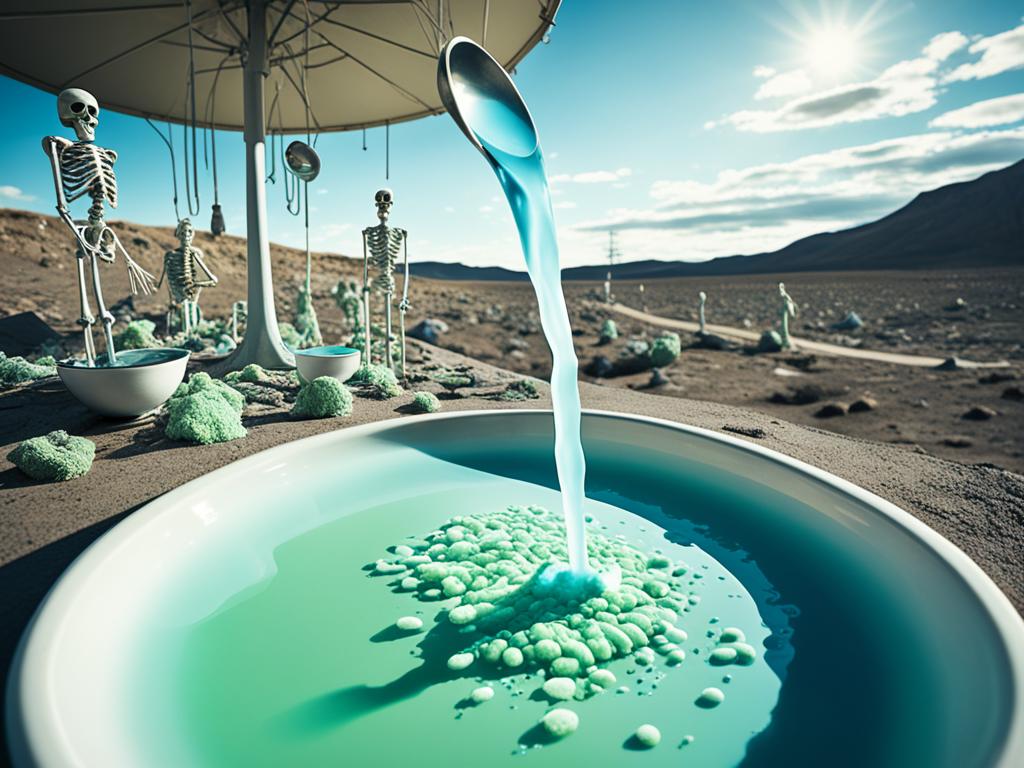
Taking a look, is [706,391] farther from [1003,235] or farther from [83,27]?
[1003,235]

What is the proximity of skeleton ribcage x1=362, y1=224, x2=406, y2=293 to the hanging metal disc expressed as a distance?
10.6ft

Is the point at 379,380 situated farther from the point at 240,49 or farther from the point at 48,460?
the point at 240,49

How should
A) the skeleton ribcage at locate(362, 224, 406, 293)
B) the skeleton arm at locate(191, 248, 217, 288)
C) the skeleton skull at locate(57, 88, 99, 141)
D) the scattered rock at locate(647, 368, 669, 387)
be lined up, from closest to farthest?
the skeleton skull at locate(57, 88, 99, 141) → the skeleton ribcage at locate(362, 224, 406, 293) → the skeleton arm at locate(191, 248, 217, 288) → the scattered rock at locate(647, 368, 669, 387)

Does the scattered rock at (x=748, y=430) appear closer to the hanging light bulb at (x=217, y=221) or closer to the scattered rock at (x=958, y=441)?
the scattered rock at (x=958, y=441)

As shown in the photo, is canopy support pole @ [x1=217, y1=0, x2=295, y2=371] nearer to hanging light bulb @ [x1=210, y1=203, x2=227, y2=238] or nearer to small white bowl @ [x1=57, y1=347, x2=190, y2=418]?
hanging light bulb @ [x1=210, y1=203, x2=227, y2=238]

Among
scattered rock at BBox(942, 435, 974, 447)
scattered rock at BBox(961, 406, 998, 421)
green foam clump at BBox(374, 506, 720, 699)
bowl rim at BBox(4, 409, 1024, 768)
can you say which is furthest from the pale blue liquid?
scattered rock at BBox(961, 406, 998, 421)

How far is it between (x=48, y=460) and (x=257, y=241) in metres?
4.83

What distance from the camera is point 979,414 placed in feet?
29.1

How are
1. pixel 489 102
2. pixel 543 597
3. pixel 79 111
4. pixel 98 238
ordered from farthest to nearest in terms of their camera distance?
1. pixel 98 238
2. pixel 79 111
3. pixel 489 102
4. pixel 543 597

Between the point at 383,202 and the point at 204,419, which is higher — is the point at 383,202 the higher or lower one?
the higher one

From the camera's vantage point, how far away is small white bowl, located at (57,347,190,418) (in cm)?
504

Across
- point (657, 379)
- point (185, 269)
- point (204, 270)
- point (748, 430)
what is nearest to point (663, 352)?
point (657, 379)

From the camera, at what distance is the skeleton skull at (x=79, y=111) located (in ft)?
15.5

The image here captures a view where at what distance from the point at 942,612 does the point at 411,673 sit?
2.35 metres
